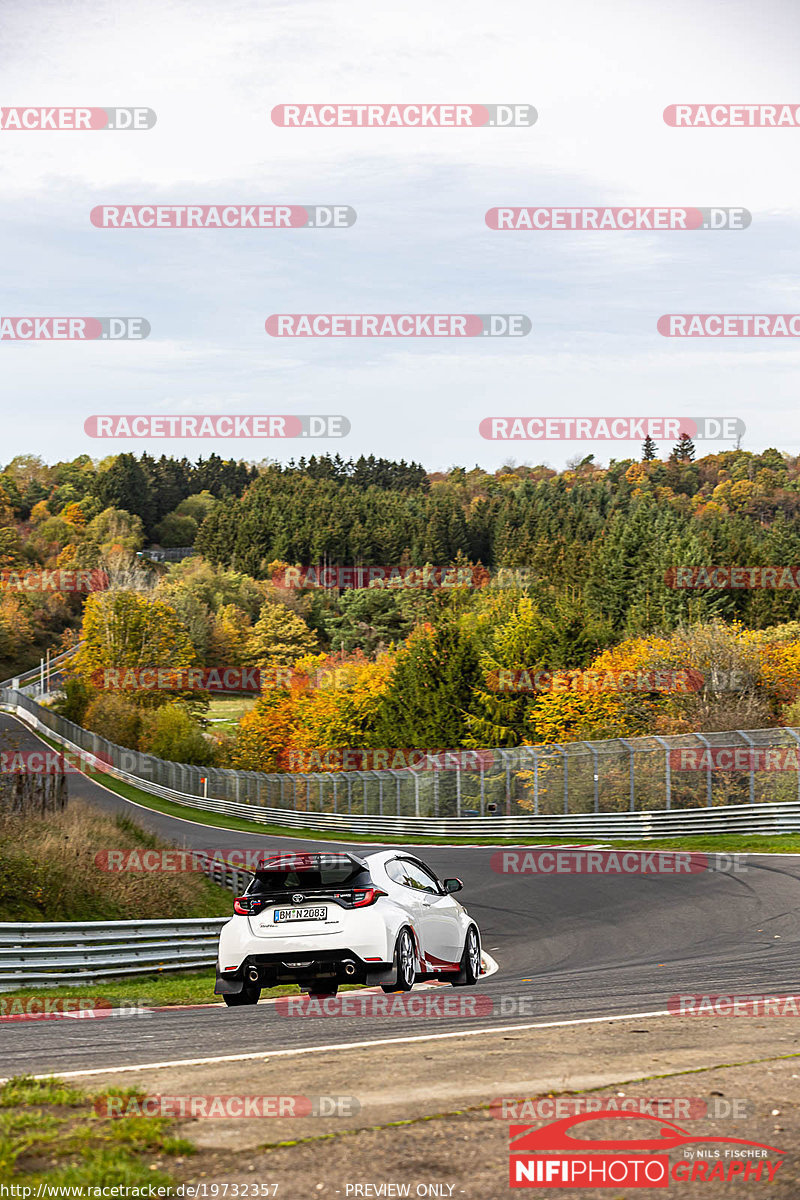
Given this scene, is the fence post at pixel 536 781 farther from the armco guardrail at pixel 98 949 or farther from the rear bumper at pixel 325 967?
the rear bumper at pixel 325 967

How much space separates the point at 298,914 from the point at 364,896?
2.08 ft

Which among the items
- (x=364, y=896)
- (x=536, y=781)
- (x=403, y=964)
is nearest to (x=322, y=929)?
(x=364, y=896)

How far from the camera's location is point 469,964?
1328 centimetres

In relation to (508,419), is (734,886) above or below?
below

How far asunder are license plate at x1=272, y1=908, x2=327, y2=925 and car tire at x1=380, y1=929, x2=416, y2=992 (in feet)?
2.51

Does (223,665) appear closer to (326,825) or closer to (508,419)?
(326,825)

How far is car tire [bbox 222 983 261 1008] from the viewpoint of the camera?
1149 centimetres

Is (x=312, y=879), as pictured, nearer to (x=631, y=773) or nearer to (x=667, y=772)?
(x=667, y=772)

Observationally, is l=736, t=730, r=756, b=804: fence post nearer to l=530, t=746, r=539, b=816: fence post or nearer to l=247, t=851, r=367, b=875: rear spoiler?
l=530, t=746, r=539, b=816: fence post

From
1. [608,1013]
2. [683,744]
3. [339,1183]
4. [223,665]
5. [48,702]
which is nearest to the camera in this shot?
[339,1183]

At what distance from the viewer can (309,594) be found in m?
144

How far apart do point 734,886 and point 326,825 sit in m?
31.9

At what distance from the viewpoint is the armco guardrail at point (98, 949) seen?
45.0ft

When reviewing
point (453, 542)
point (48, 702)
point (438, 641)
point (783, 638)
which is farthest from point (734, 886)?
point (453, 542)
